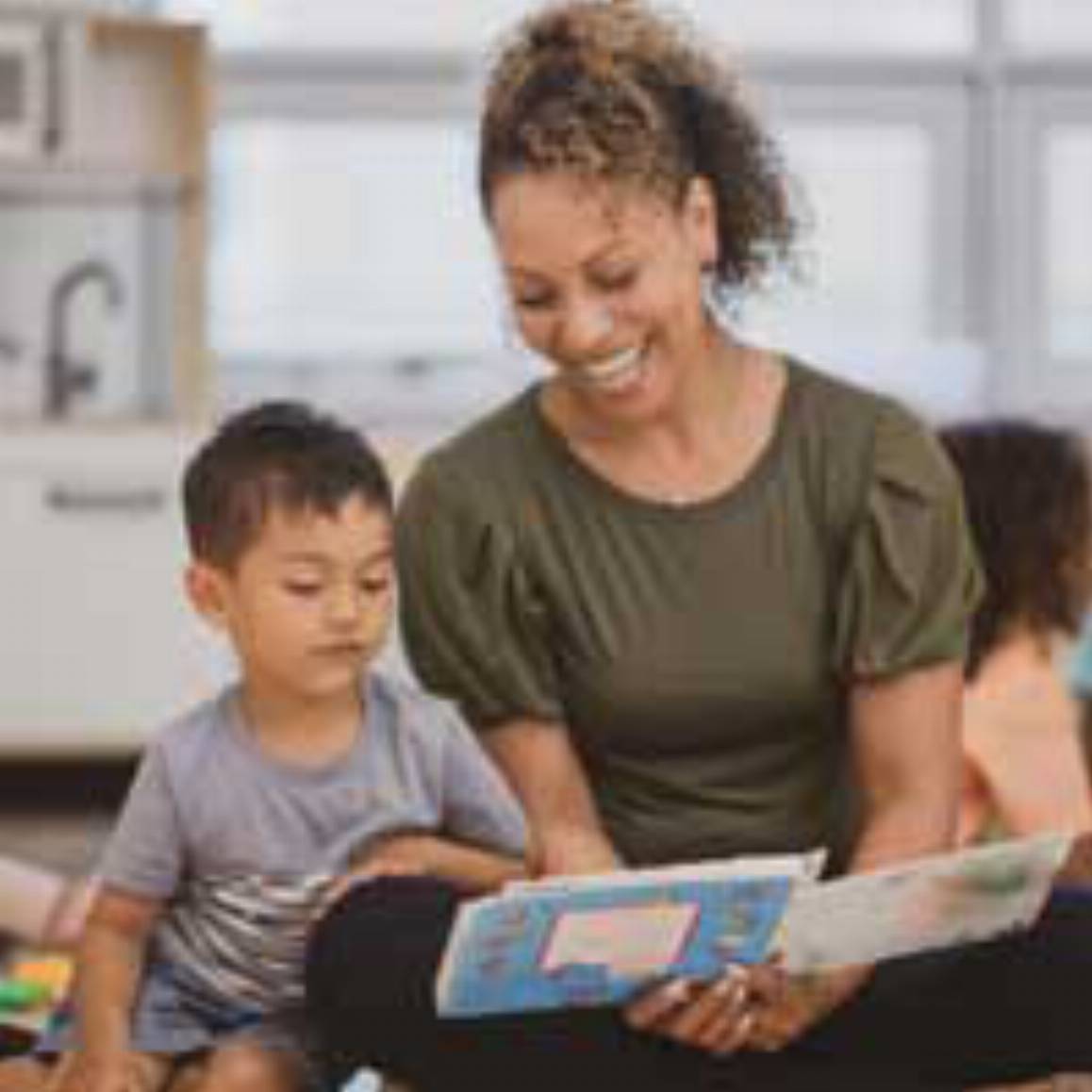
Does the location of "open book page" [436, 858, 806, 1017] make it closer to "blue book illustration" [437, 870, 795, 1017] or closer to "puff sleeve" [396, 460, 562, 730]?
"blue book illustration" [437, 870, 795, 1017]

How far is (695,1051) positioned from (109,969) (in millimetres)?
402

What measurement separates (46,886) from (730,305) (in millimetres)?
1210

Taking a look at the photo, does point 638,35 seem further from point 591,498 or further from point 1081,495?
point 1081,495

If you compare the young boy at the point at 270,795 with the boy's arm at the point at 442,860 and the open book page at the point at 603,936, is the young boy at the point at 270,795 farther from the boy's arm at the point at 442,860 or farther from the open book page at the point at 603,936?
the open book page at the point at 603,936

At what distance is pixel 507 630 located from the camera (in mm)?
2221

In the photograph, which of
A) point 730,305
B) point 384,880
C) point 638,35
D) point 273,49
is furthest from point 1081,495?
point 273,49

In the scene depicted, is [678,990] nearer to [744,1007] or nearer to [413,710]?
[744,1007]

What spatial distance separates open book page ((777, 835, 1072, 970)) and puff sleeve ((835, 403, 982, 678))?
27cm

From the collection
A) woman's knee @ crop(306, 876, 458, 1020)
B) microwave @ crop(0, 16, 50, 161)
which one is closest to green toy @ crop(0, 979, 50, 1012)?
woman's knee @ crop(306, 876, 458, 1020)

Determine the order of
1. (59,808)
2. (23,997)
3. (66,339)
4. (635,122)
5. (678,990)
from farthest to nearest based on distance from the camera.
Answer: (66,339), (59,808), (23,997), (635,122), (678,990)

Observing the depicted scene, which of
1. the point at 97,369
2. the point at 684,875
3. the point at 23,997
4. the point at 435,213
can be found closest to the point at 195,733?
the point at 684,875

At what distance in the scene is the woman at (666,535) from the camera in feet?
7.02

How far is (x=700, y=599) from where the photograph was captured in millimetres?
2203

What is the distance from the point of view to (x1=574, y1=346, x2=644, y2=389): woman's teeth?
2.12 m
